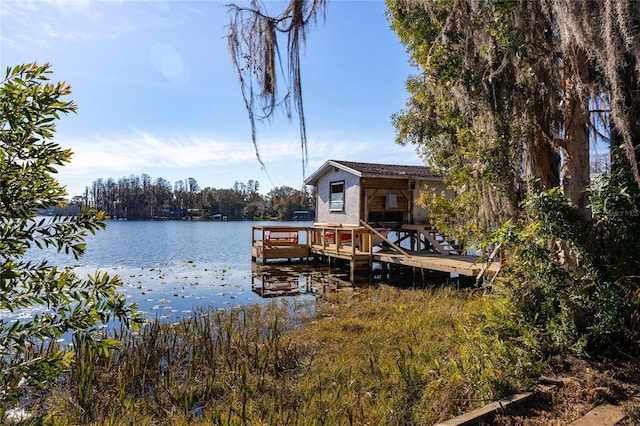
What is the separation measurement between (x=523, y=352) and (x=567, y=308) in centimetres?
70

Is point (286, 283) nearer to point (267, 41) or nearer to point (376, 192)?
point (376, 192)

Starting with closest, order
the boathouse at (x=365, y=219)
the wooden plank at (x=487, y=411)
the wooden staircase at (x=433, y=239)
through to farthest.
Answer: the wooden plank at (x=487, y=411) → the boathouse at (x=365, y=219) → the wooden staircase at (x=433, y=239)

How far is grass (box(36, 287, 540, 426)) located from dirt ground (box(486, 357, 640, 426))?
0.72ft

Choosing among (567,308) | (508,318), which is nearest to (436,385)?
(508,318)

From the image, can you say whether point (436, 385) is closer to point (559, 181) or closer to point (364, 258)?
point (559, 181)

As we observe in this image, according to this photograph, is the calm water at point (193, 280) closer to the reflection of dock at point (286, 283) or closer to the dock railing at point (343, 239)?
the reflection of dock at point (286, 283)

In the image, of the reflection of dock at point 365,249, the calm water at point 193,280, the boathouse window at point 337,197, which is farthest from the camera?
the boathouse window at point 337,197

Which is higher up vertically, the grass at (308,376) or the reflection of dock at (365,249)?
the reflection of dock at (365,249)

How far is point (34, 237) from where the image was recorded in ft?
6.48

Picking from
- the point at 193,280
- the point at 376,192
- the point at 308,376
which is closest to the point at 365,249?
the point at 376,192

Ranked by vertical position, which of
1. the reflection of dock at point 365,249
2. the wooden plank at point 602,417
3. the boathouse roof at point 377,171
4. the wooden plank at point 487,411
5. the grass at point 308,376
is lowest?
the grass at point 308,376

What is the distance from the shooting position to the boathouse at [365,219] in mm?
15273

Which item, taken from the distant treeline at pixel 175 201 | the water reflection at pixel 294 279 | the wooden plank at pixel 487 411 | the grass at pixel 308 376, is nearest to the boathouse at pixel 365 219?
the water reflection at pixel 294 279

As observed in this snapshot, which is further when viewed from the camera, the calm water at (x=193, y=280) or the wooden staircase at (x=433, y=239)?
the wooden staircase at (x=433, y=239)
